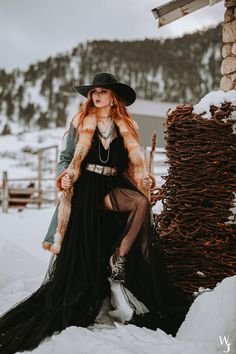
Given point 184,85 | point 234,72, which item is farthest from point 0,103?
point 234,72

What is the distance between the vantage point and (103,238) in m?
2.88

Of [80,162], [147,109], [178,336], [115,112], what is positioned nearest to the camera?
[178,336]

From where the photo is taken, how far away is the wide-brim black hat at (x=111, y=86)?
9.55 feet

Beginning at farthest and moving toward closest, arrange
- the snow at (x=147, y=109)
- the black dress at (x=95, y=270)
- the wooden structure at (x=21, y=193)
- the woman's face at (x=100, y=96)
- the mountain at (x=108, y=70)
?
the mountain at (x=108, y=70)
the snow at (x=147, y=109)
the wooden structure at (x=21, y=193)
the woman's face at (x=100, y=96)
the black dress at (x=95, y=270)

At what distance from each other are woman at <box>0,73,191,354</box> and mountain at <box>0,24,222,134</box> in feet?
117

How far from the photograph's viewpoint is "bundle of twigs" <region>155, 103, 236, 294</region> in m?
2.86

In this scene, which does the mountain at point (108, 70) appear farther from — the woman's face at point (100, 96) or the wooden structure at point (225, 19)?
the woman's face at point (100, 96)

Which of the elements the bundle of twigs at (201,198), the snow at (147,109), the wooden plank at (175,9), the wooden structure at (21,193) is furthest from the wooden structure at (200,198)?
the snow at (147,109)

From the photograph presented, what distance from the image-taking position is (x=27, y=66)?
53094mm

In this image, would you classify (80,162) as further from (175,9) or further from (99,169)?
(175,9)

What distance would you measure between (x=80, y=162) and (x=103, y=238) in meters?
0.55

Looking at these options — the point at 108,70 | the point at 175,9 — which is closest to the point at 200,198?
the point at 175,9

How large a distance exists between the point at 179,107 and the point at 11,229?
20.7ft

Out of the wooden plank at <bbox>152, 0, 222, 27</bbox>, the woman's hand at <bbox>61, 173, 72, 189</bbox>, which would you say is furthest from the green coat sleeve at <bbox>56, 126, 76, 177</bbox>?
the wooden plank at <bbox>152, 0, 222, 27</bbox>
